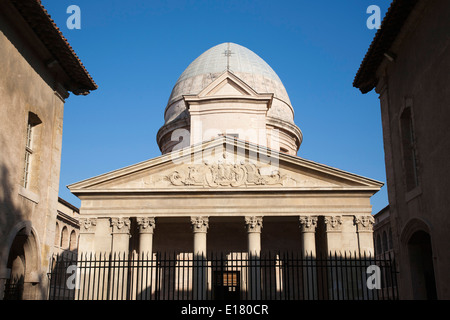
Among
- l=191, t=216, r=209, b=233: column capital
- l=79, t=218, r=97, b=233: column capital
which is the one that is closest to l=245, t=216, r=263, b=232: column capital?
l=191, t=216, r=209, b=233: column capital

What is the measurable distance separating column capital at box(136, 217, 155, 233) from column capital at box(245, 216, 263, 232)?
4965 mm

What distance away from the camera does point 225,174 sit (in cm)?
2783

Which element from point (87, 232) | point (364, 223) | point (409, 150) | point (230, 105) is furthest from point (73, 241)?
point (409, 150)

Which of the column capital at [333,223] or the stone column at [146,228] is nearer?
the column capital at [333,223]

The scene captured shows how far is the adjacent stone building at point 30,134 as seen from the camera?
1217 cm

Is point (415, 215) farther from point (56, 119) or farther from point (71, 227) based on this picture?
point (71, 227)

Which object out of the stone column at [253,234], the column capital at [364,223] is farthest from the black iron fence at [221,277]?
the column capital at [364,223]

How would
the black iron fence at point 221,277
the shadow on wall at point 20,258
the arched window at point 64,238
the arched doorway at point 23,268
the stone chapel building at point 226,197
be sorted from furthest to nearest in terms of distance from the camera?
the arched window at point 64,238, the stone chapel building at point 226,197, the black iron fence at point 221,277, the arched doorway at point 23,268, the shadow on wall at point 20,258

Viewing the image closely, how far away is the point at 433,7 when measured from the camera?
1188cm

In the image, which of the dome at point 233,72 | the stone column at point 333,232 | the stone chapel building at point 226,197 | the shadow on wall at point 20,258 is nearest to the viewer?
the shadow on wall at point 20,258

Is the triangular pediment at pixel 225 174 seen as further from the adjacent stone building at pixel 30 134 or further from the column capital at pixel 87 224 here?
the adjacent stone building at pixel 30 134

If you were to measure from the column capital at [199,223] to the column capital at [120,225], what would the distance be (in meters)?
3.42

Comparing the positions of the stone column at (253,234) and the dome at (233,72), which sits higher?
the dome at (233,72)
